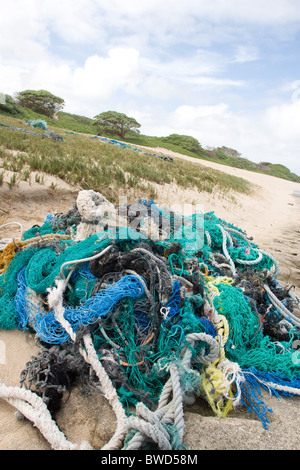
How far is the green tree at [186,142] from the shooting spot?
108ft

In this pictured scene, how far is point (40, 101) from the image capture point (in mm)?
30625

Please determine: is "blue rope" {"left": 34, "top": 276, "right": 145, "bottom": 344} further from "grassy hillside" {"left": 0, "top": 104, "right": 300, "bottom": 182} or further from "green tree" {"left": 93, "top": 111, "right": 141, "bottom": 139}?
"green tree" {"left": 93, "top": 111, "right": 141, "bottom": 139}

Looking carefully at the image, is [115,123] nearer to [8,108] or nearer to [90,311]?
[8,108]

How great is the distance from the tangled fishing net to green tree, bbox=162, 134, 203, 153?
3246 cm

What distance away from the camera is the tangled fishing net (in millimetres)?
1461

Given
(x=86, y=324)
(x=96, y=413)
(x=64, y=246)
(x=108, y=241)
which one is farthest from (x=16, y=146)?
(x=96, y=413)

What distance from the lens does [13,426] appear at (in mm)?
1354

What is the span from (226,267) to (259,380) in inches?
44.0

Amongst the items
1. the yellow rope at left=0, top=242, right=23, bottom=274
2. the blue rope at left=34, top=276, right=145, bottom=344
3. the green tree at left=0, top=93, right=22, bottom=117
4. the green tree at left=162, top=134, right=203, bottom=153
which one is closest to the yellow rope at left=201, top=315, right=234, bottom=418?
the blue rope at left=34, top=276, right=145, bottom=344

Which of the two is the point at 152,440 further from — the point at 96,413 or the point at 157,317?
the point at 157,317

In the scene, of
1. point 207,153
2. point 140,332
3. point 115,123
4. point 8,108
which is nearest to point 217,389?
point 140,332

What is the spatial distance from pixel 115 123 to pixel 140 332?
33.0 metres

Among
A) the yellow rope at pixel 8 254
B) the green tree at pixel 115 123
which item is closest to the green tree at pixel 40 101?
the green tree at pixel 115 123
